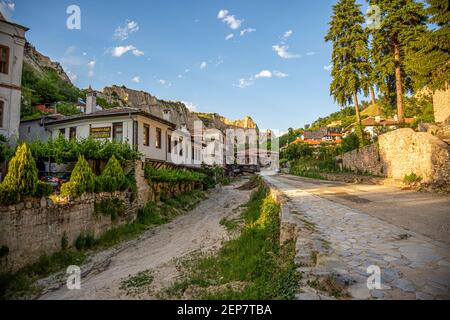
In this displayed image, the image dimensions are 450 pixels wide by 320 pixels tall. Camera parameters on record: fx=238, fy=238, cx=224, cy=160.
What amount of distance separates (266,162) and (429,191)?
6410cm

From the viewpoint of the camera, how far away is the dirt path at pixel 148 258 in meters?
6.57

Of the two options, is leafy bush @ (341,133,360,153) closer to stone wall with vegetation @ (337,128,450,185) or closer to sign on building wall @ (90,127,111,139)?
stone wall with vegetation @ (337,128,450,185)

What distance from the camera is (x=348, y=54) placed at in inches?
973

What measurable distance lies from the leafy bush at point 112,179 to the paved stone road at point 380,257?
9.72m

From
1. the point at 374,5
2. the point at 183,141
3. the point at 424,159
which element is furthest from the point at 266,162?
the point at 424,159

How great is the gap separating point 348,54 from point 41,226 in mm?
28575

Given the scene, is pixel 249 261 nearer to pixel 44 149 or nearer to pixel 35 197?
pixel 35 197

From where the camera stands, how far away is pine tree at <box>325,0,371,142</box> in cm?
Result: 2345

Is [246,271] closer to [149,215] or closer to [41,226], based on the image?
[41,226]

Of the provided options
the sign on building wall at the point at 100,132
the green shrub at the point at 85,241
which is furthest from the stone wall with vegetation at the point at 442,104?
the sign on building wall at the point at 100,132

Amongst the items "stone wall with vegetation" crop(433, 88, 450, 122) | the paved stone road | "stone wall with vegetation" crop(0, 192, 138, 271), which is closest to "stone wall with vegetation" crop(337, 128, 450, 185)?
"stone wall with vegetation" crop(433, 88, 450, 122)

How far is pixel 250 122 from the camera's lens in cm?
14638

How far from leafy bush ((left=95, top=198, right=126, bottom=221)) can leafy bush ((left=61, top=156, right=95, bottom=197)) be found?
104 centimetres

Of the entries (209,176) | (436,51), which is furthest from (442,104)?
(209,176)
